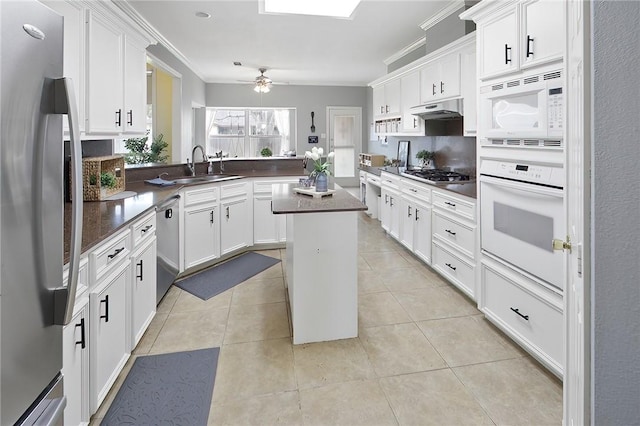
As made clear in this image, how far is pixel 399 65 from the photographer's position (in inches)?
232

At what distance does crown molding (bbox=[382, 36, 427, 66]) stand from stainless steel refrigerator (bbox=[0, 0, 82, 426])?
481 centimetres

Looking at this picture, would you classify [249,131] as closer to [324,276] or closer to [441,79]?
[441,79]

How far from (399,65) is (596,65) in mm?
5551

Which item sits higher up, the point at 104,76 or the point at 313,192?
the point at 104,76

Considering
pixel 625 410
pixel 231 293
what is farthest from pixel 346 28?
pixel 625 410

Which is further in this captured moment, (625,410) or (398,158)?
(398,158)

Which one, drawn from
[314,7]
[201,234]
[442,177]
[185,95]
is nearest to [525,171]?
[442,177]

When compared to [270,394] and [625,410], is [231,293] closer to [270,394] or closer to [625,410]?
[270,394]

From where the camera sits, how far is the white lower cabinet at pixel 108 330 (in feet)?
5.66

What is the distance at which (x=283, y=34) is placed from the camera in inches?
186

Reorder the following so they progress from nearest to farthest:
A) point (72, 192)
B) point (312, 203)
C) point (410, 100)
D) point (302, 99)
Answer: point (72, 192) < point (312, 203) < point (410, 100) < point (302, 99)

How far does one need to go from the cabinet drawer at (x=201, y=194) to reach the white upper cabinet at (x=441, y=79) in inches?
103

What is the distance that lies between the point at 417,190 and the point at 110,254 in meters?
3.14

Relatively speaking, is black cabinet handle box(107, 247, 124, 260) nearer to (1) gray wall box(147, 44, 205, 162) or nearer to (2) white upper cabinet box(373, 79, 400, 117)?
(1) gray wall box(147, 44, 205, 162)
